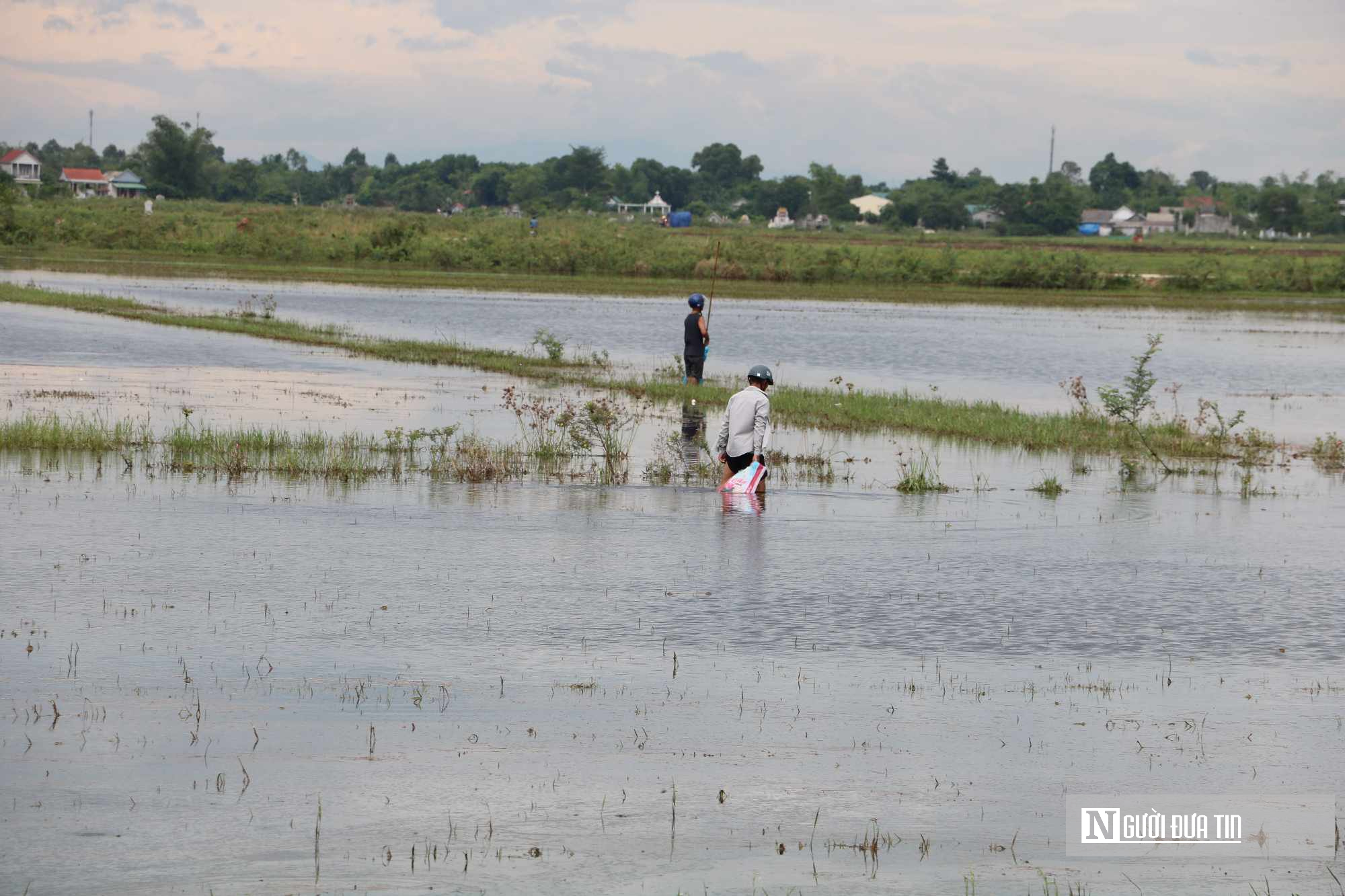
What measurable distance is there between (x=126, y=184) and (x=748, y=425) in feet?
502

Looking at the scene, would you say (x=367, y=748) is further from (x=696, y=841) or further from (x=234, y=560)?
(x=234, y=560)

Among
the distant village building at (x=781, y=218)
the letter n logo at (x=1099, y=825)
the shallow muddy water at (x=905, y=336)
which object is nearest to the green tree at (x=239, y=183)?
the distant village building at (x=781, y=218)

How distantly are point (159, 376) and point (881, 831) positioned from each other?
2150 cm

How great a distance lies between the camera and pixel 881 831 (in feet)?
22.2

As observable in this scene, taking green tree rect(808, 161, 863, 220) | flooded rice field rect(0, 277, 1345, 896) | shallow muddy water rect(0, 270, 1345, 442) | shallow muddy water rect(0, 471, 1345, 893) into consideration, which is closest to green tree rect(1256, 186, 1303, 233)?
green tree rect(808, 161, 863, 220)

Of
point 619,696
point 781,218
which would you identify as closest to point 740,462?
point 619,696

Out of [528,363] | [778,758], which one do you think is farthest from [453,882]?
[528,363]

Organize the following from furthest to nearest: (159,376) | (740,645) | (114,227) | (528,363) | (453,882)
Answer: (114,227), (528,363), (159,376), (740,645), (453,882)

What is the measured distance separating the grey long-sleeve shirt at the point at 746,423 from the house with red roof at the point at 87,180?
149635 millimetres

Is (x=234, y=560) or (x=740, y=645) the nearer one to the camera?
(x=740, y=645)

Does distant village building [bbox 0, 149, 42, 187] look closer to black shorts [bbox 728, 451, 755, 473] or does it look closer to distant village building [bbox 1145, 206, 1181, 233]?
distant village building [bbox 1145, 206, 1181, 233]

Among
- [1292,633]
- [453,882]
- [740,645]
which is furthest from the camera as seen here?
[1292,633]

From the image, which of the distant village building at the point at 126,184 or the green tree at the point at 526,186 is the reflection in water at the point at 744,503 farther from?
the green tree at the point at 526,186

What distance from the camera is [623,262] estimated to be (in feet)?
240
